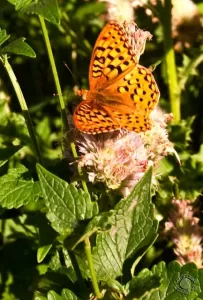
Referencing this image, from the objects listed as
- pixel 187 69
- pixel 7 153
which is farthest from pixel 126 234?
pixel 187 69

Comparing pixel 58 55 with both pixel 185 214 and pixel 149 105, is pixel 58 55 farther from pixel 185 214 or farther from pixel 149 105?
pixel 149 105

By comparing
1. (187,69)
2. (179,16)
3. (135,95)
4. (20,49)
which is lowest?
(187,69)

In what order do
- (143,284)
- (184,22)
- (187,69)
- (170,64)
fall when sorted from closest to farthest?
(143,284)
(170,64)
(187,69)
(184,22)

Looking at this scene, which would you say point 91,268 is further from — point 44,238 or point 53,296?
point 44,238

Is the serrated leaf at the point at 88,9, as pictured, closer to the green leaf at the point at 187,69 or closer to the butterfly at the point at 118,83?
the green leaf at the point at 187,69

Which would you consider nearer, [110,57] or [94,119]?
[94,119]

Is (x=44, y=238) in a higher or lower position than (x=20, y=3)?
lower

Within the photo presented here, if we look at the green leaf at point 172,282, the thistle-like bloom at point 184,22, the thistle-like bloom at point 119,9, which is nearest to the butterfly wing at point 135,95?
the green leaf at point 172,282
